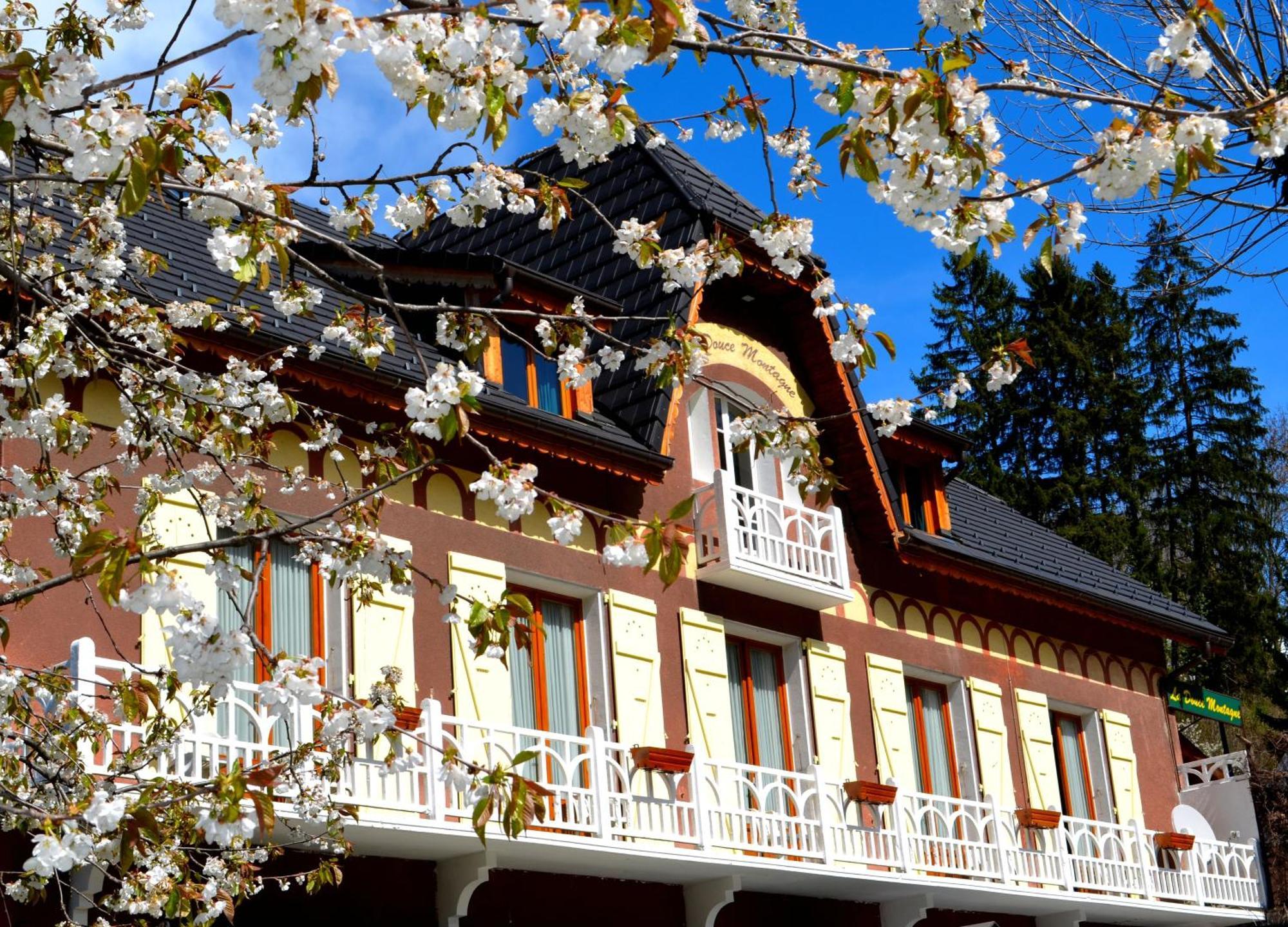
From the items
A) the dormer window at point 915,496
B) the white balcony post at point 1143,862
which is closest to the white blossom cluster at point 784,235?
the dormer window at point 915,496

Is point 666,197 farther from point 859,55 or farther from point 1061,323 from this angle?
point 1061,323

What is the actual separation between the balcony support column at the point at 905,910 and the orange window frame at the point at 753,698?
1.63m

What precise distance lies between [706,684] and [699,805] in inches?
80.1

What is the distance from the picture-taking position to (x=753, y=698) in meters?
16.9

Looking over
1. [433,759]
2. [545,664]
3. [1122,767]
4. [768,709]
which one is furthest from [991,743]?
[433,759]

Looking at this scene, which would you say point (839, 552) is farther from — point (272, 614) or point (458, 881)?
point (272, 614)

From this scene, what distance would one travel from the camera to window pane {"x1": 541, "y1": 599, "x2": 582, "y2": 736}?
1486 centimetres

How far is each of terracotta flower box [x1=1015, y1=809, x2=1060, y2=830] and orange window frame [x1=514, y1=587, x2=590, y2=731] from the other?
5454mm

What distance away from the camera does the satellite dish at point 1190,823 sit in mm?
20516

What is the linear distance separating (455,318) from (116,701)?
226cm

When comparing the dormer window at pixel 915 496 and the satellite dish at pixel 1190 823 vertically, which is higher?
the dormer window at pixel 915 496

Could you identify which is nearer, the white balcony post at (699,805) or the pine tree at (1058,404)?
the white balcony post at (699,805)

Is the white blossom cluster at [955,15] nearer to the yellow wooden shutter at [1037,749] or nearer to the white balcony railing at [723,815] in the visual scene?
the white balcony railing at [723,815]

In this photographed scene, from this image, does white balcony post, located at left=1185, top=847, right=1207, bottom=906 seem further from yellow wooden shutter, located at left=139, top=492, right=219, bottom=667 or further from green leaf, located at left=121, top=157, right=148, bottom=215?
green leaf, located at left=121, top=157, right=148, bottom=215
